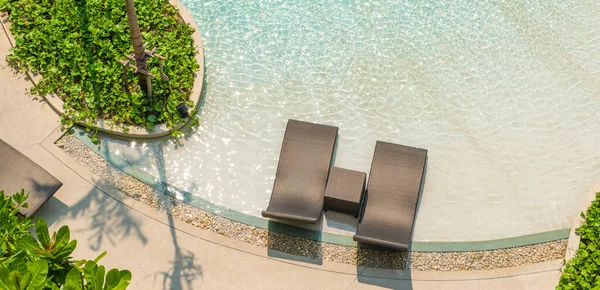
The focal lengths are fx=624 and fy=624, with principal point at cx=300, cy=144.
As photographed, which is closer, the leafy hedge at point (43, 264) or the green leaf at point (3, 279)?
the green leaf at point (3, 279)

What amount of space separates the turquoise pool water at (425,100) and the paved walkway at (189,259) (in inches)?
28.8

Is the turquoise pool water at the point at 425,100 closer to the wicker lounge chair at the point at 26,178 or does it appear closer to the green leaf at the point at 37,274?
the wicker lounge chair at the point at 26,178

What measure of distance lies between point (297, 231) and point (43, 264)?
226 inches

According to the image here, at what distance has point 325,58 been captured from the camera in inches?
493

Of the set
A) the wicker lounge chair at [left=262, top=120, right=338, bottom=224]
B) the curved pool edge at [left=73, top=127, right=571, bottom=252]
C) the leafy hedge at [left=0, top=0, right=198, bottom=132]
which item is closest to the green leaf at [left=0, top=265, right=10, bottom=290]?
the wicker lounge chair at [left=262, top=120, right=338, bottom=224]

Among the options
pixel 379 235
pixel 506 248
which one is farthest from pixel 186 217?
pixel 506 248

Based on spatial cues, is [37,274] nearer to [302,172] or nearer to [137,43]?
[302,172]

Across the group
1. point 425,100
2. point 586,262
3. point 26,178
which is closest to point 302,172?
point 425,100

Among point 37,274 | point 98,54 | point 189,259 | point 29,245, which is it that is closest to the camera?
point 37,274

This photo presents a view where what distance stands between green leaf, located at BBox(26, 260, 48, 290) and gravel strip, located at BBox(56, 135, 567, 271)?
538cm

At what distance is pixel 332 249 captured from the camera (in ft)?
34.0

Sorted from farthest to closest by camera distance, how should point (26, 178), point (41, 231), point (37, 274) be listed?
point (26, 178), point (41, 231), point (37, 274)

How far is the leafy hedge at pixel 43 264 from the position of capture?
5.01 m

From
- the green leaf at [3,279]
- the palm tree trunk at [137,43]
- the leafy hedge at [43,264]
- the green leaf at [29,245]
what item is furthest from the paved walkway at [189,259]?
the green leaf at [3,279]
